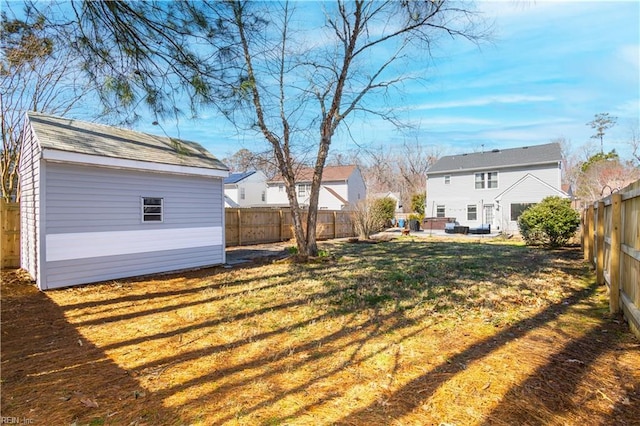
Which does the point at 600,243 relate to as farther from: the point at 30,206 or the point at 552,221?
the point at 30,206

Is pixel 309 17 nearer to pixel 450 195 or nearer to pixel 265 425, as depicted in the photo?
pixel 265 425

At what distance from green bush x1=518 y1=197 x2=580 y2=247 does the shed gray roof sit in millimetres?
11415

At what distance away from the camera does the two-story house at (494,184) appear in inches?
888

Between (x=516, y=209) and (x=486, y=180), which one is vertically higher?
(x=486, y=180)

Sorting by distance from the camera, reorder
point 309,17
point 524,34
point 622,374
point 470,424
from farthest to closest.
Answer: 1. point 309,17
2. point 524,34
3. point 622,374
4. point 470,424

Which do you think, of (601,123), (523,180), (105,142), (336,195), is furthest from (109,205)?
(601,123)

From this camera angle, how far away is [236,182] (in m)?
31.9

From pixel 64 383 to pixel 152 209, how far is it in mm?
5916

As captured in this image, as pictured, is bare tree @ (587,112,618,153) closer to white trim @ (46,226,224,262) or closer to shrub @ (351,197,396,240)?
shrub @ (351,197,396,240)

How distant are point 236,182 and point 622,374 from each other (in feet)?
102

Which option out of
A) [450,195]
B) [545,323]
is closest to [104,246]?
[545,323]

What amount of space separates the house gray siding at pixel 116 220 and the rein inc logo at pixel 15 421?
5.23 meters

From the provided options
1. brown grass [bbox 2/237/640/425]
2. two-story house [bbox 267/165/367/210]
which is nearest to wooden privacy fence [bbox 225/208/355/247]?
brown grass [bbox 2/237/640/425]

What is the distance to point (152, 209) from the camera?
834 centimetres
